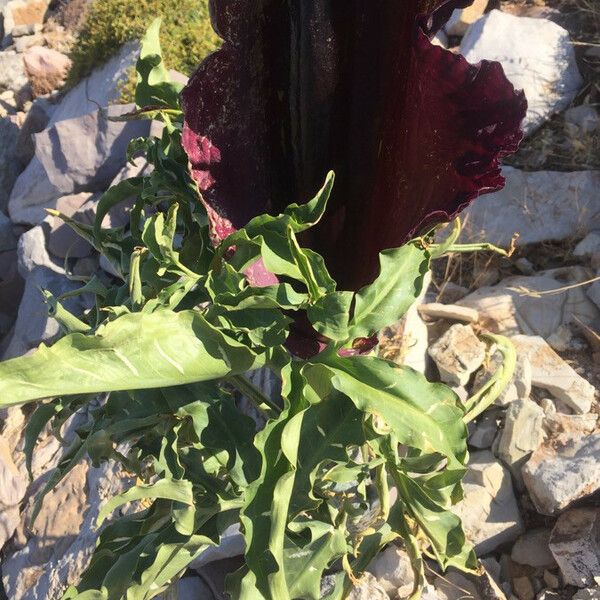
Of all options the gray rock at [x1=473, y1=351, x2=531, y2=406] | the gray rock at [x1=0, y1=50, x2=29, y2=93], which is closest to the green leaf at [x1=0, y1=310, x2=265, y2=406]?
the gray rock at [x1=473, y1=351, x2=531, y2=406]

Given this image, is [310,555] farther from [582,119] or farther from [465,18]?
[465,18]

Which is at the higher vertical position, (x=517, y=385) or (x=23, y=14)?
(x=517, y=385)

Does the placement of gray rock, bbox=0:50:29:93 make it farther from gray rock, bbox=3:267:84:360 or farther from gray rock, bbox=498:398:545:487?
gray rock, bbox=498:398:545:487

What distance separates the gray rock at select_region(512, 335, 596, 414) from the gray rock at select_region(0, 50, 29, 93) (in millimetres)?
2670

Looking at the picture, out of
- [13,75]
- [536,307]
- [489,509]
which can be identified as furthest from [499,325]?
[13,75]

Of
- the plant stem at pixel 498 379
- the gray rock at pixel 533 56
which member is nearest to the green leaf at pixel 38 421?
the plant stem at pixel 498 379

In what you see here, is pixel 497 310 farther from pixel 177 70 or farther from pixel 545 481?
pixel 177 70

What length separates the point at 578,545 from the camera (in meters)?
1.04

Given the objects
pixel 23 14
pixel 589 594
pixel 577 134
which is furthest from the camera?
pixel 23 14

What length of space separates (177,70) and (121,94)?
0.72 ft

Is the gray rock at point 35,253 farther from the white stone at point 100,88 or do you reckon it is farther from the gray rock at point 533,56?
the gray rock at point 533,56

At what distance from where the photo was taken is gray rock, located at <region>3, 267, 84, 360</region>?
1.84m

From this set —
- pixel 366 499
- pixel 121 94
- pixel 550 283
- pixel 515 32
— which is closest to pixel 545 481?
pixel 366 499

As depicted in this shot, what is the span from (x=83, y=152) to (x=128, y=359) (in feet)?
5.51
